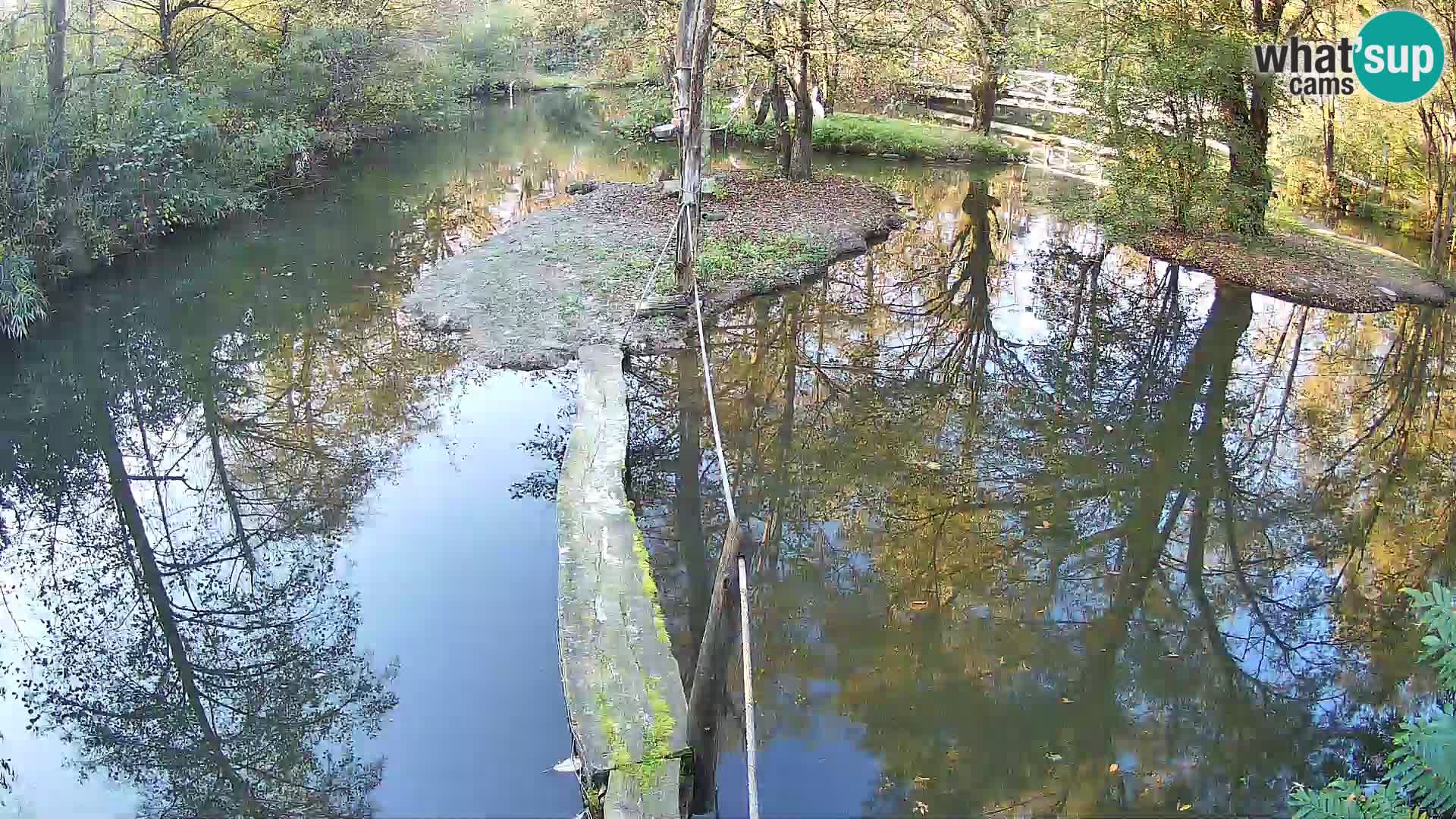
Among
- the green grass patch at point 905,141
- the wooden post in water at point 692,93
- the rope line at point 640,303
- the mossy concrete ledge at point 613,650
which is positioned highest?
the green grass patch at point 905,141

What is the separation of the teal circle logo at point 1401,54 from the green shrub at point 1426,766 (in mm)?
15031

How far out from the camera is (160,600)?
6.80 metres

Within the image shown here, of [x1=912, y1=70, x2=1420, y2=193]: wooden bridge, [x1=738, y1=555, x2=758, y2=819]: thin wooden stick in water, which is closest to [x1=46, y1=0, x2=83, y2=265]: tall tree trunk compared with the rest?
[x1=738, y1=555, x2=758, y2=819]: thin wooden stick in water

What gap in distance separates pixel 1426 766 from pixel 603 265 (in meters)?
11.7

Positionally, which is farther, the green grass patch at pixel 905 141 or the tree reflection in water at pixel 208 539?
the green grass patch at pixel 905 141

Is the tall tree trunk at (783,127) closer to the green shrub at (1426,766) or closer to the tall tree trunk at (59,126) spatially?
the tall tree trunk at (59,126)

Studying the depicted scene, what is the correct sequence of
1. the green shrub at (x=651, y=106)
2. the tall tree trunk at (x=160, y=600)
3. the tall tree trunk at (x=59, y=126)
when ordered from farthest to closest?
the green shrub at (x=651, y=106), the tall tree trunk at (x=59, y=126), the tall tree trunk at (x=160, y=600)

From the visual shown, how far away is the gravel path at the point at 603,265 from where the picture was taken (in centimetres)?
1123

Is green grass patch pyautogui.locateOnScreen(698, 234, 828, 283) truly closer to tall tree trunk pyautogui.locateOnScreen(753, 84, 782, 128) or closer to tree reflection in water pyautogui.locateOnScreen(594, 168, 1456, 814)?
tree reflection in water pyautogui.locateOnScreen(594, 168, 1456, 814)

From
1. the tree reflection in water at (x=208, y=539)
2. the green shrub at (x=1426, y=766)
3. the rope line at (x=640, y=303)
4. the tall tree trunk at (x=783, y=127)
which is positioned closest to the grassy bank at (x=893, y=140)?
the tall tree trunk at (x=783, y=127)

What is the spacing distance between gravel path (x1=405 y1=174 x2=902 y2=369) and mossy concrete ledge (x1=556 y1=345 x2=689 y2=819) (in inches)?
137

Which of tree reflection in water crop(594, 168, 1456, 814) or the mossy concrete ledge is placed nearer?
the mossy concrete ledge

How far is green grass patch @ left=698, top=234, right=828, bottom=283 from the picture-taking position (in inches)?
535

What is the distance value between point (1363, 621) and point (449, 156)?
24577 millimetres
